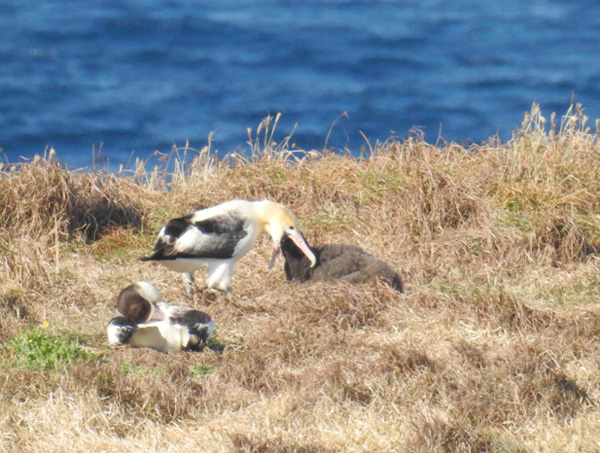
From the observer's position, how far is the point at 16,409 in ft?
20.2

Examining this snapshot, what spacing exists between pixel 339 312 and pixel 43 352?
1983 mm

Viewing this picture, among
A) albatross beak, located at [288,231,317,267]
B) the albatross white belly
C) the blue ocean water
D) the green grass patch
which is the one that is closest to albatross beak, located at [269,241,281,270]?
albatross beak, located at [288,231,317,267]

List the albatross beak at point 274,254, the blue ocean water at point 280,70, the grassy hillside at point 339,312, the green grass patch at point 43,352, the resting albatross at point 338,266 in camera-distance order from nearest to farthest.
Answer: the grassy hillside at point 339,312, the green grass patch at point 43,352, the resting albatross at point 338,266, the albatross beak at point 274,254, the blue ocean water at point 280,70

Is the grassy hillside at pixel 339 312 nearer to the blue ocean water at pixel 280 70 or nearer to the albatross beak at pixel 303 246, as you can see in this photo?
the albatross beak at pixel 303 246

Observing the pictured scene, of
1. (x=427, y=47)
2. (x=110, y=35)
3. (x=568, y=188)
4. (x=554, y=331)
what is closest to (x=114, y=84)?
(x=110, y=35)

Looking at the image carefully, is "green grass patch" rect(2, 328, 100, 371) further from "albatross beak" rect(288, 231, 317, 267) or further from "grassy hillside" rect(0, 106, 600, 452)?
"albatross beak" rect(288, 231, 317, 267)

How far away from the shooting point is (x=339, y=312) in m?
7.67

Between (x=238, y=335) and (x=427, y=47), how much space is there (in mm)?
20248

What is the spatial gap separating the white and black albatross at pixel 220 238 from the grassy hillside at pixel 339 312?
0.86 feet

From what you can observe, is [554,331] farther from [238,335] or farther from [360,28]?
[360,28]

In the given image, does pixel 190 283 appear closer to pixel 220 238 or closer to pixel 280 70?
pixel 220 238

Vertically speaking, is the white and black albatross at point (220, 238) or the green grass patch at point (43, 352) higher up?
the white and black albatross at point (220, 238)

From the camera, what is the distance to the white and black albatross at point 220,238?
8484 mm

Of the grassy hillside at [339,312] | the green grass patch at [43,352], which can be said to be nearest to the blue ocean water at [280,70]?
the grassy hillside at [339,312]
